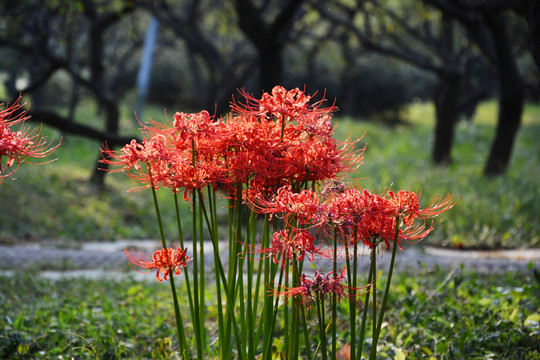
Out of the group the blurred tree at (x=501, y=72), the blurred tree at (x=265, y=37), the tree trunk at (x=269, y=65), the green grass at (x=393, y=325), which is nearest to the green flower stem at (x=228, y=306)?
the green grass at (x=393, y=325)

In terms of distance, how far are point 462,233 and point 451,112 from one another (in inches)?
217

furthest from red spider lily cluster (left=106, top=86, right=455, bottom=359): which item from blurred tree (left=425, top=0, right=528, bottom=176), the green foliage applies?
blurred tree (left=425, top=0, right=528, bottom=176)

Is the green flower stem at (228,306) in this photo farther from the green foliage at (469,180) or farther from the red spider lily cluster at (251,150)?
the green foliage at (469,180)

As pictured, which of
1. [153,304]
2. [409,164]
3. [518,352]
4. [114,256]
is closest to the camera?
[518,352]

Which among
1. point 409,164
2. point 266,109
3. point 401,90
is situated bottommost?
point 266,109

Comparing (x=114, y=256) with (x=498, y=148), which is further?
(x=498, y=148)

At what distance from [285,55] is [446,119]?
11.6 m

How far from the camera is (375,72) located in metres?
22.9

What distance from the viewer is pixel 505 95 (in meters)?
10.1

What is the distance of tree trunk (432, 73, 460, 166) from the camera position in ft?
40.5

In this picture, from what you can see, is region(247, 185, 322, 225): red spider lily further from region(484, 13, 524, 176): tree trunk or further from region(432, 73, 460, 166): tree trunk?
region(432, 73, 460, 166): tree trunk

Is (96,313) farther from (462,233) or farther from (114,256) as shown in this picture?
(462,233)

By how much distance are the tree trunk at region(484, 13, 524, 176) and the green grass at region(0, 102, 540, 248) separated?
49 centimetres

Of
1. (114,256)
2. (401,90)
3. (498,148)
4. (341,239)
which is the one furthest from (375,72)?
(341,239)
